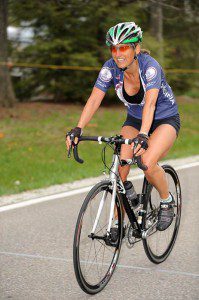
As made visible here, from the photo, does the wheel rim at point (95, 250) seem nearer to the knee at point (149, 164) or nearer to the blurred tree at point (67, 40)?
the knee at point (149, 164)

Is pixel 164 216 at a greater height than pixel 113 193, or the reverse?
pixel 113 193

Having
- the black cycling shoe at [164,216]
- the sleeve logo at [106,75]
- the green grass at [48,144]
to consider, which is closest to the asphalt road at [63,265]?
the black cycling shoe at [164,216]

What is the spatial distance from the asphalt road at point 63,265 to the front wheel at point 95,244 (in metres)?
0.13

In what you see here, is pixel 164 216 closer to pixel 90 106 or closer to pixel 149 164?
pixel 149 164

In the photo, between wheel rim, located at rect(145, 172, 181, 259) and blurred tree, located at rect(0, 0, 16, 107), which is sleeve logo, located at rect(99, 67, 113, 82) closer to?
wheel rim, located at rect(145, 172, 181, 259)

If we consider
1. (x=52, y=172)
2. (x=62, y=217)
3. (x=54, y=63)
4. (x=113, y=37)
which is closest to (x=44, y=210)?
(x=62, y=217)

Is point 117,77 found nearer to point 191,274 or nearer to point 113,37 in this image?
point 113,37

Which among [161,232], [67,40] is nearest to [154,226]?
[161,232]

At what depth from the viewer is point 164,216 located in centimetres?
542

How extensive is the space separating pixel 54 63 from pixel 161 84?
41.2 feet

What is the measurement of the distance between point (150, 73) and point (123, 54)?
0.89ft

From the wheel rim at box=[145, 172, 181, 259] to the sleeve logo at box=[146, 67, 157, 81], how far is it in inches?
42.5

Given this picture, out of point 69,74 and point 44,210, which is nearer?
point 44,210

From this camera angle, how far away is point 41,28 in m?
17.7
